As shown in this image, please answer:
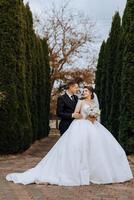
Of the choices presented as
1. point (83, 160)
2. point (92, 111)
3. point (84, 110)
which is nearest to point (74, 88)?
point (84, 110)

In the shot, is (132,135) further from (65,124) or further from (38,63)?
(38,63)

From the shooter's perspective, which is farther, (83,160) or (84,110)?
(84,110)

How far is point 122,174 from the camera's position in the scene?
1046cm

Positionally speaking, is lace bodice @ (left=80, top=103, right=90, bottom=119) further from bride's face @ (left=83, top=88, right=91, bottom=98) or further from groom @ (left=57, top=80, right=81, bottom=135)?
groom @ (left=57, top=80, right=81, bottom=135)

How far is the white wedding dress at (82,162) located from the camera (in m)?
10.1

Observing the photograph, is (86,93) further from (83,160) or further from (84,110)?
(83,160)

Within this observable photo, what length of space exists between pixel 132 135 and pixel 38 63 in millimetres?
12161

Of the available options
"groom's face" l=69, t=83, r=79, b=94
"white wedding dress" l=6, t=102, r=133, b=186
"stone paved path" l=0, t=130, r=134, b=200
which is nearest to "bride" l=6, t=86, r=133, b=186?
"white wedding dress" l=6, t=102, r=133, b=186

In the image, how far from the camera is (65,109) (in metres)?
11.7

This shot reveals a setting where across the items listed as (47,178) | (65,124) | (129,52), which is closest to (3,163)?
(65,124)

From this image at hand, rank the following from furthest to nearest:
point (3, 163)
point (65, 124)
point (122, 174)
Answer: point (3, 163) → point (65, 124) → point (122, 174)

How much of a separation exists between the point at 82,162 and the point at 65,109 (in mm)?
1819

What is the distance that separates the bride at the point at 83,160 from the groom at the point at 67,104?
22.6 inches

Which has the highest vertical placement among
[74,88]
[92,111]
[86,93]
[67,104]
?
[74,88]
